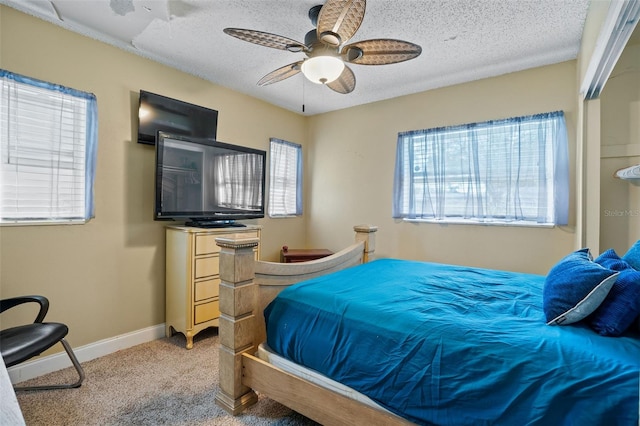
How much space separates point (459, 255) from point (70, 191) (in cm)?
353

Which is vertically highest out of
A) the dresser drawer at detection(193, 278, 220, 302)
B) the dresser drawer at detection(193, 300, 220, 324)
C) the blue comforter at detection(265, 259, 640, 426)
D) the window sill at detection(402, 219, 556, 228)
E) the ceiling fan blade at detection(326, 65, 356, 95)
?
the ceiling fan blade at detection(326, 65, 356, 95)

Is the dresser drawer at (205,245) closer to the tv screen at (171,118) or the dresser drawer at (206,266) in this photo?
the dresser drawer at (206,266)

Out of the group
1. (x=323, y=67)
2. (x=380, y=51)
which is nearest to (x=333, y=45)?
(x=323, y=67)

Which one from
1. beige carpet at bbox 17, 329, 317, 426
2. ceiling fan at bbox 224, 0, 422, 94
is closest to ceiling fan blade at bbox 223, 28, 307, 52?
ceiling fan at bbox 224, 0, 422, 94

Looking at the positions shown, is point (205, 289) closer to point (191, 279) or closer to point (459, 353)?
point (191, 279)

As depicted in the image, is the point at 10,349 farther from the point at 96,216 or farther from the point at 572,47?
the point at 572,47

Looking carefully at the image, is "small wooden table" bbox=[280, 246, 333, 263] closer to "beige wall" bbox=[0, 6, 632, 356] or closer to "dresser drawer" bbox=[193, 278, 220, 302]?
"beige wall" bbox=[0, 6, 632, 356]

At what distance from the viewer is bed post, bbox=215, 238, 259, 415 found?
1.61 metres

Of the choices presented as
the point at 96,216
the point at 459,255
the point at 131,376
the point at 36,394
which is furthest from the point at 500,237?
the point at 36,394

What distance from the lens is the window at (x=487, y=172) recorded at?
277 cm

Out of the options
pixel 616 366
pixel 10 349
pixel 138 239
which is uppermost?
pixel 138 239

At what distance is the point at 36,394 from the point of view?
1.93 metres

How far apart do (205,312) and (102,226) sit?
1.09 metres

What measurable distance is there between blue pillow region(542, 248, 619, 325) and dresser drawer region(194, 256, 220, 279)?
2268 millimetres
